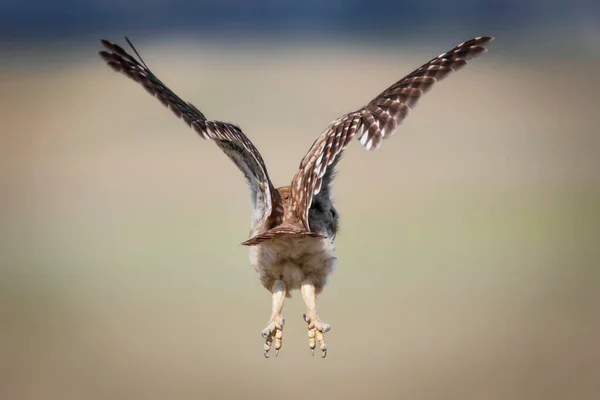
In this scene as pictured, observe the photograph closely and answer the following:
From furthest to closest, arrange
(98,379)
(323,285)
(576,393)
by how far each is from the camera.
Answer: (98,379) → (576,393) → (323,285)

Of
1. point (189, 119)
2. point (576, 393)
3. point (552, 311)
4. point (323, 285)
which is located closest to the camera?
point (189, 119)

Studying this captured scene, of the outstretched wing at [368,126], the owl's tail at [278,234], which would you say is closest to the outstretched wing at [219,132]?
the outstretched wing at [368,126]

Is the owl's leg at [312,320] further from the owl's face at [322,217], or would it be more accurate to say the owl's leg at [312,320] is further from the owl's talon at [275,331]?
the owl's face at [322,217]

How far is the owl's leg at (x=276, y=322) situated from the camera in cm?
1070

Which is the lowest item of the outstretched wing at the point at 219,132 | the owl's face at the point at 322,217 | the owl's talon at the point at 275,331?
the owl's talon at the point at 275,331

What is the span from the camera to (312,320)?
10.9m

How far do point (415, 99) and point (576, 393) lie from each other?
1051 centimetres

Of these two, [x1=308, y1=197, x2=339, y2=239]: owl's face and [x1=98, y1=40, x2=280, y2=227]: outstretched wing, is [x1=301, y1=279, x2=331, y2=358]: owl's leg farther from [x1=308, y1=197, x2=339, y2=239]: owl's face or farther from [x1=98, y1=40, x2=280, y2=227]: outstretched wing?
[x1=98, y1=40, x2=280, y2=227]: outstretched wing

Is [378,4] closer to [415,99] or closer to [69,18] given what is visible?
[69,18]

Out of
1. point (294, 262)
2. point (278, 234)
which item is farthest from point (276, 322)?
point (278, 234)

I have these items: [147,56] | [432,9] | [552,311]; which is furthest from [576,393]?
[432,9]

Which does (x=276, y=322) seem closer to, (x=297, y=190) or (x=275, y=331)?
(x=275, y=331)

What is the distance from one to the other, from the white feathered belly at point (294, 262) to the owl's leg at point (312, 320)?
0.08 meters

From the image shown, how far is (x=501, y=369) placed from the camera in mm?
22594
